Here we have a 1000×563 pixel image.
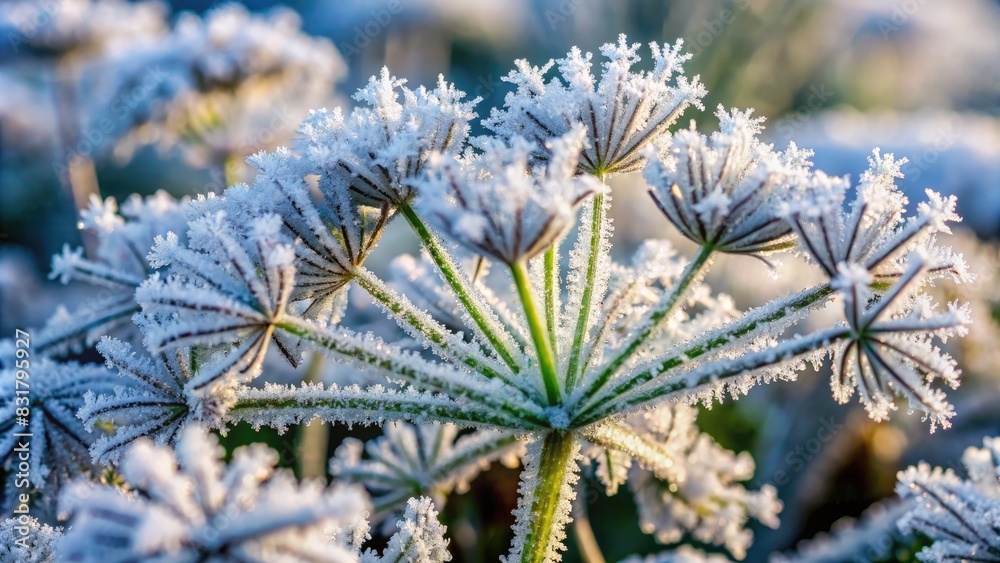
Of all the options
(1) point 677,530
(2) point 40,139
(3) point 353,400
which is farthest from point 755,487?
(2) point 40,139

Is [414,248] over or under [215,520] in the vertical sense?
over

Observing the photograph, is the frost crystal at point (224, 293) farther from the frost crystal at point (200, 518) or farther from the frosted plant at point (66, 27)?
the frosted plant at point (66, 27)

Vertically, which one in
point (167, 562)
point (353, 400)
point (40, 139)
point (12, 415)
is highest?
point (40, 139)

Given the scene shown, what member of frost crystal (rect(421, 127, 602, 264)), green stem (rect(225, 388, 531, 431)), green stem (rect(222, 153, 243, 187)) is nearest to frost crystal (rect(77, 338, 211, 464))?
green stem (rect(225, 388, 531, 431))

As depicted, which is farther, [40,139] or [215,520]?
[40,139]

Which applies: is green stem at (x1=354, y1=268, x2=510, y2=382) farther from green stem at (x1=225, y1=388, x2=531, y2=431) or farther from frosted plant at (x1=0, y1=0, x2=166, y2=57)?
frosted plant at (x1=0, y1=0, x2=166, y2=57)

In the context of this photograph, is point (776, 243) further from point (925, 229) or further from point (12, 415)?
point (12, 415)

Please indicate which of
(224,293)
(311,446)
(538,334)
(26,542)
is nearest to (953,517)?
(538,334)
